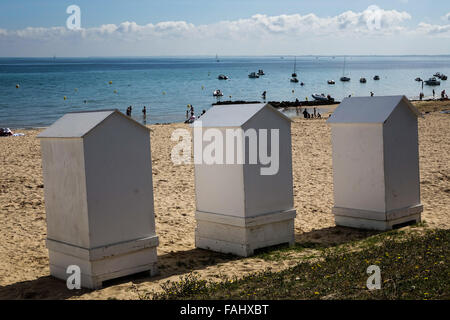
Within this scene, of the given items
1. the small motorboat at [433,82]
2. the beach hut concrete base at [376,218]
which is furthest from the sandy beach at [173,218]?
the small motorboat at [433,82]

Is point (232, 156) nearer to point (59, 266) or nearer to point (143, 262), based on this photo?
point (143, 262)

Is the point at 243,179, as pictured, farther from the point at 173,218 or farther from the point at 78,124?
the point at 173,218

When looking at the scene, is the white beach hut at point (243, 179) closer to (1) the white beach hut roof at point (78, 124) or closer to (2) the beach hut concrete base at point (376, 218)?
(1) the white beach hut roof at point (78, 124)

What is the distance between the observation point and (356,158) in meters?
10.3

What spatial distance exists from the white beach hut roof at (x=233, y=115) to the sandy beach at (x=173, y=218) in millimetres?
2046

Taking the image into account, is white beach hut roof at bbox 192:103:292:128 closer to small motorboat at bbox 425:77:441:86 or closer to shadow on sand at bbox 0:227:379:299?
shadow on sand at bbox 0:227:379:299

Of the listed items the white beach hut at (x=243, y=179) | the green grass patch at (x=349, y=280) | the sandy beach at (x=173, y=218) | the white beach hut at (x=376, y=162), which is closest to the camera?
the green grass patch at (x=349, y=280)

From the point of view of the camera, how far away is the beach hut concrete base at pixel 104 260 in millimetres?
7191

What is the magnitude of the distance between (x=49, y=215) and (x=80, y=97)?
6703 cm

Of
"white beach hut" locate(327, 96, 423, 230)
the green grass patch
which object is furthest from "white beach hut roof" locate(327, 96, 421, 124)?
the green grass patch

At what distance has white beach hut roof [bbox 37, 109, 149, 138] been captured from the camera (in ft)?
23.4

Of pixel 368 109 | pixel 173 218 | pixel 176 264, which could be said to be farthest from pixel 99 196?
pixel 368 109

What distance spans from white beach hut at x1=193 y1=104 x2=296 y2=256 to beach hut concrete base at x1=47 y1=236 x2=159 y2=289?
1.46 meters
